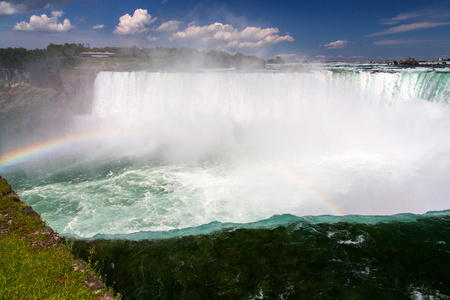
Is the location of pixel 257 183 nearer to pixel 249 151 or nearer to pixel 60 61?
pixel 249 151

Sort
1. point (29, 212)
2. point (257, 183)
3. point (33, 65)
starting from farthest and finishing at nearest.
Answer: point (33, 65) → point (257, 183) → point (29, 212)

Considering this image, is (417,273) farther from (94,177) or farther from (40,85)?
(40,85)

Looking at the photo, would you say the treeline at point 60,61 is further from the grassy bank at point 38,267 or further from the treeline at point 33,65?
the grassy bank at point 38,267

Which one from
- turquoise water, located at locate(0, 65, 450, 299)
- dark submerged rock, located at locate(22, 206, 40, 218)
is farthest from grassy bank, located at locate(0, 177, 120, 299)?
turquoise water, located at locate(0, 65, 450, 299)

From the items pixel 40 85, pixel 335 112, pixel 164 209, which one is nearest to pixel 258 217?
pixel 164 209

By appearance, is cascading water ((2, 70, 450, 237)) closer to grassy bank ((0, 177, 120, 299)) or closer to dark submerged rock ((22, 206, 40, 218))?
dark submerged rock ((22, 206, 40, 218))

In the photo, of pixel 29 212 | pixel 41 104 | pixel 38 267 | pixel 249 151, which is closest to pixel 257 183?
pixel 249 151
